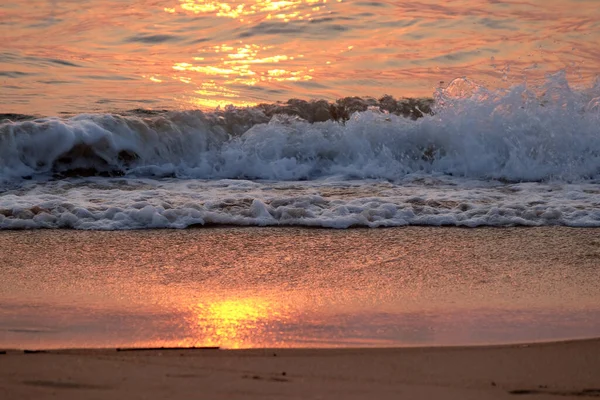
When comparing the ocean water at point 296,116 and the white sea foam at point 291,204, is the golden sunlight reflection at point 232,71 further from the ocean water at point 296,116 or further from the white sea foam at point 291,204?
the white sea foam at point 291,204

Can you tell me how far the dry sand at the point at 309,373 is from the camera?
9.64ft

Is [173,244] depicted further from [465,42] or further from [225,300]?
[465,42]

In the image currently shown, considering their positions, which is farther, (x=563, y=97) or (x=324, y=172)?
(x=563, y=97)

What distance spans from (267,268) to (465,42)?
1130 cm

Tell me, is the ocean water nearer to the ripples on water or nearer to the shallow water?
the ripples on water

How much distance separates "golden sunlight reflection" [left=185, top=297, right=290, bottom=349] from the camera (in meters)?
3.44

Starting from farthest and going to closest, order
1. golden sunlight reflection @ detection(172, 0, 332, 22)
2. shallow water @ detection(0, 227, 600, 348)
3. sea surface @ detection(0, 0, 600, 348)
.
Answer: golden sunlight reflection @ detection(172, 0, 332, 22)
sea surface @ detection(0, 0, 600, 348)
shallow water @ detection(0, 227, 600, 348)

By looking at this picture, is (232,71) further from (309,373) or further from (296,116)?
(309,373)

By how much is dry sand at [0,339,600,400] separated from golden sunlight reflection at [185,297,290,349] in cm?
14

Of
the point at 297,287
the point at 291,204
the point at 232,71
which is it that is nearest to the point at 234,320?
the point at 297,287

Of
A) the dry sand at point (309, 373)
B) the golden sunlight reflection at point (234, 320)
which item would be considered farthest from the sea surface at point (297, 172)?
the dry sand at point (309, 373)

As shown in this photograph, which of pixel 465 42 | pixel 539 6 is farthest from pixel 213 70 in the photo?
pixel 539 6

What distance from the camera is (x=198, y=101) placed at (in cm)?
1102

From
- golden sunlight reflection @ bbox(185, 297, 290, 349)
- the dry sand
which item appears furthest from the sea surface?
the dry sand
